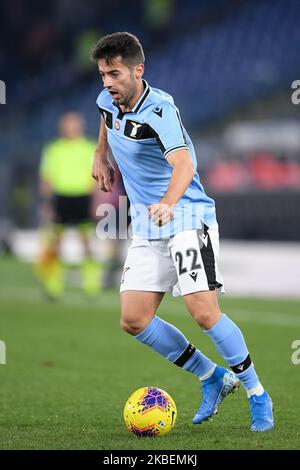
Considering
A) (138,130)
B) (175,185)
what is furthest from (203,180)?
(175,185)

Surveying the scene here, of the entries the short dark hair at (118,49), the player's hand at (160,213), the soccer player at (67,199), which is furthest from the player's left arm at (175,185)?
the soccer player at (67,199)

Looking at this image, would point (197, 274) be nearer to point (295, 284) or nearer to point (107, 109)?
point (107, 109)

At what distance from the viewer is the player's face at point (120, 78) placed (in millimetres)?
5355

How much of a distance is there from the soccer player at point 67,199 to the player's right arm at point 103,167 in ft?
23.6

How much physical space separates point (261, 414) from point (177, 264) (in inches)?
33.3

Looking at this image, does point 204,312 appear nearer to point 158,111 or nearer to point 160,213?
point 160,213

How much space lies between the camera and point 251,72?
2541 centimetres

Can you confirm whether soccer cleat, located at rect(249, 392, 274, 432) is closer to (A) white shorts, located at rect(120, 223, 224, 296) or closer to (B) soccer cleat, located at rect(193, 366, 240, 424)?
(B) soccer cleat, located at rect(193, 366, 240, 424)

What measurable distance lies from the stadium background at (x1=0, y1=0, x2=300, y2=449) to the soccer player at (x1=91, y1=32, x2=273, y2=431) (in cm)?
33

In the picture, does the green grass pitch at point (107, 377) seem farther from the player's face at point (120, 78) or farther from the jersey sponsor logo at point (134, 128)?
the player's face at point (120, 78)

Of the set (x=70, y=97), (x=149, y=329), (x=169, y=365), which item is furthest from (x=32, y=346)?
(x=70, y=97)

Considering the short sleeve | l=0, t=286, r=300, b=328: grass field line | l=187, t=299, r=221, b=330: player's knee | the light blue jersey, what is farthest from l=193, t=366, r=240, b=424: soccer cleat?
l=0, t=286, r=300, b=328: grass field line

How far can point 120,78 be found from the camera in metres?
5.38

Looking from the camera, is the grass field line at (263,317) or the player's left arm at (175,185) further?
the grass field line at (263,317)
